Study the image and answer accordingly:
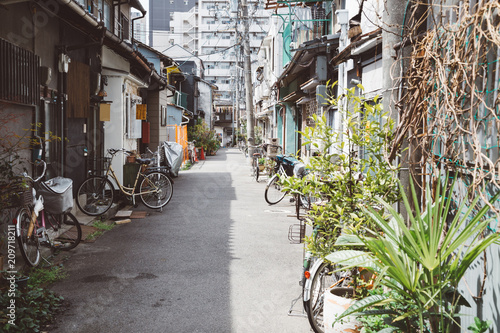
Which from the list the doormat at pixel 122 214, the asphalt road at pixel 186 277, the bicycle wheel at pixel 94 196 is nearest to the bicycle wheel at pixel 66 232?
the asphalt road at pixel 186 277

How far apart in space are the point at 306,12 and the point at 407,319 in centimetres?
1825

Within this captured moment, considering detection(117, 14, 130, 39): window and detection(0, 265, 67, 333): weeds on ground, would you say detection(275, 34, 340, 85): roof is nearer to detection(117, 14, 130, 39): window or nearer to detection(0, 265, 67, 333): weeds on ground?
detection(117, 14, 130, 39): window

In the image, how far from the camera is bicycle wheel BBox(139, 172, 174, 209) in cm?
1206

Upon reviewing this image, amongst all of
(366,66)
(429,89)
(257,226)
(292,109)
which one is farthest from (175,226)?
(292,109)

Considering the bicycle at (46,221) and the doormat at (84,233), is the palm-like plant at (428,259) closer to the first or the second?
the bicycle at (46,221)

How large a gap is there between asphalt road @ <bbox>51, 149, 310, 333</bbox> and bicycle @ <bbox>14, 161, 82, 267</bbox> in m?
0.39

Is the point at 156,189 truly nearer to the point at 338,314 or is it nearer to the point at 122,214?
the point at 122,214

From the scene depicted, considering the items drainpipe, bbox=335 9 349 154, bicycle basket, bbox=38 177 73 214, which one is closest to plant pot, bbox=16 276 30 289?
bicycle basket, bbox=38 177 73 214

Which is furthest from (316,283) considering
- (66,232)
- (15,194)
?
(66,232)

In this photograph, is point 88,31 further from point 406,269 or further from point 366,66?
point 406,269

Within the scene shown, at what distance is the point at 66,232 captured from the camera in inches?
336

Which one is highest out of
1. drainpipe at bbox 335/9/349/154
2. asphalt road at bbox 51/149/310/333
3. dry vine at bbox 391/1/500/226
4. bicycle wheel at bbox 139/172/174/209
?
drainpipe at bbox 335/9/349/154

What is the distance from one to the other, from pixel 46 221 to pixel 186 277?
2.66 metres

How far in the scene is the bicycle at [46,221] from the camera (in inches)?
255
